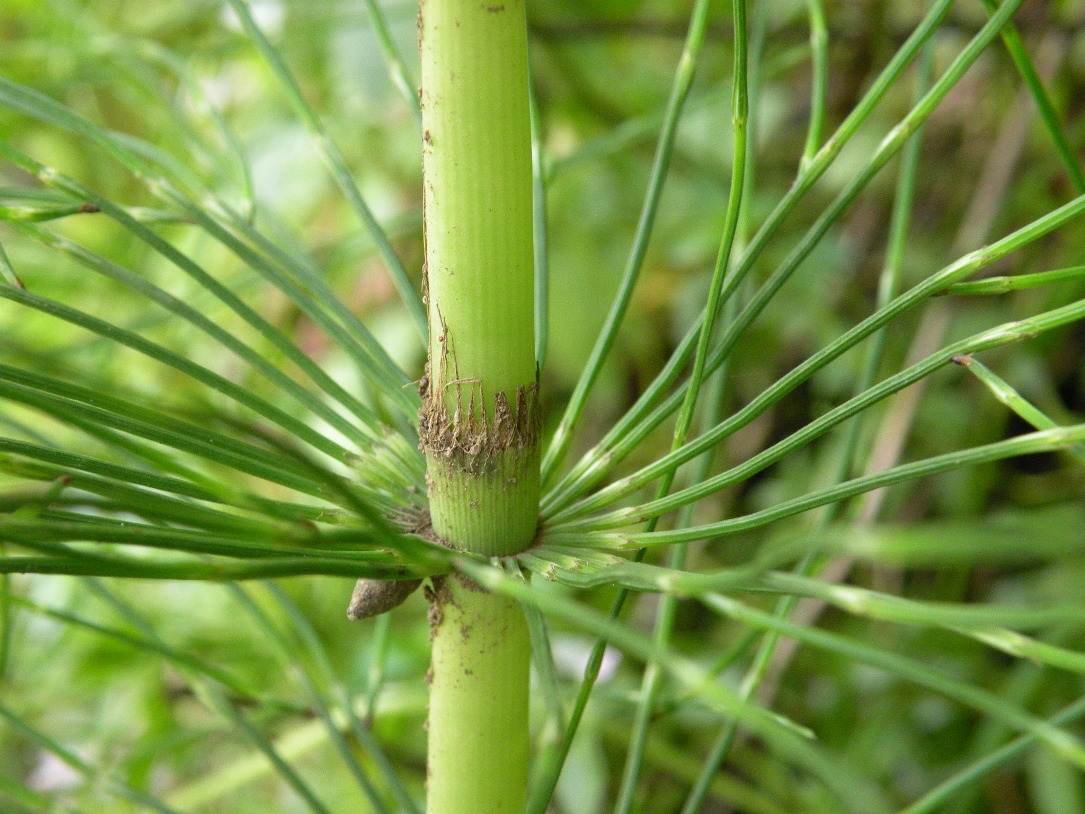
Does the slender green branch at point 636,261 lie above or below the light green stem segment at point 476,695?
above

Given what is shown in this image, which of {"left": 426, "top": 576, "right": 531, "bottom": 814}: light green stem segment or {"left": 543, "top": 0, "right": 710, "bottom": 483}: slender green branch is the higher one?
{"left": 543, "top": 0, "right": 710, "bottom": 483}: slender green branch

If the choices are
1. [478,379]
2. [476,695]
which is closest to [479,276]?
[478,379]

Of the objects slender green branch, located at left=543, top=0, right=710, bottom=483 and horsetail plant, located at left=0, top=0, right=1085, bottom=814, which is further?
slender green branch, located at left=543, top=0, right=710, bottom=483

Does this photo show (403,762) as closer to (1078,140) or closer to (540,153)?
(540,153)

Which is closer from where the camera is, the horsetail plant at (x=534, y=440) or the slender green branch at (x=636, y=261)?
the horsetail plant at (x=534, y=440)

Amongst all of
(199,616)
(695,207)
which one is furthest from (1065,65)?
(199,616)

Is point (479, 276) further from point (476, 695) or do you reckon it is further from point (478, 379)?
point (476, 695)
